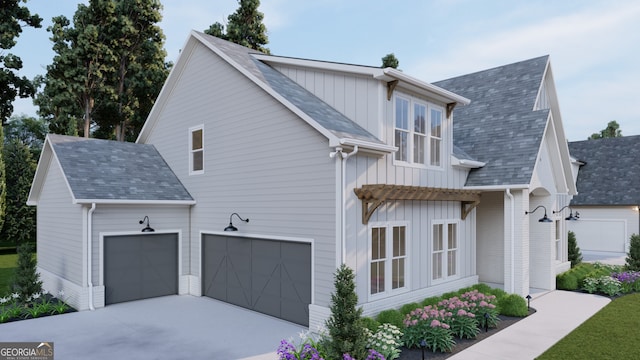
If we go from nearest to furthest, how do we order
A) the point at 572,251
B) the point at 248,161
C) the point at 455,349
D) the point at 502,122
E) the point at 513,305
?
the point at 455,349, the point at 513,305, the point at 248,161, the point at 502,122, the point at 572,251

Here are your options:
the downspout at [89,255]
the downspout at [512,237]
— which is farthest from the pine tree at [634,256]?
the downspout at [89,255]

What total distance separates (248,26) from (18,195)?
65.4 feet

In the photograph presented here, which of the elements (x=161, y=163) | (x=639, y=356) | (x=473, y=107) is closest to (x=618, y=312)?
(x=639, y=356)

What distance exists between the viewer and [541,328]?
1023 cm

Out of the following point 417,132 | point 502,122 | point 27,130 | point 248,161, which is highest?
point 27,130

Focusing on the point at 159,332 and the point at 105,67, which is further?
the point at 105,67

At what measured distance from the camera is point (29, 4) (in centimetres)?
2598

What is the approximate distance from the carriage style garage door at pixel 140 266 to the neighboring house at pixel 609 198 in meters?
24.4

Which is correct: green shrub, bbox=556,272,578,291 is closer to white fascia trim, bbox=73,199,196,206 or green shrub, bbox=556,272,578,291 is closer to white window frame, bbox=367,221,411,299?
white window frame, bbox=367,221,411,299

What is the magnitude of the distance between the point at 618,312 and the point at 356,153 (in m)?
8.96

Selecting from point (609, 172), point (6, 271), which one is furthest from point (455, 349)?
point (609, 172)

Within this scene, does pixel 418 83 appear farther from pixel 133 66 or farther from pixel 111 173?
pixel 133 66

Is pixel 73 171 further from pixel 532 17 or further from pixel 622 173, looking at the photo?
pixel 622 173

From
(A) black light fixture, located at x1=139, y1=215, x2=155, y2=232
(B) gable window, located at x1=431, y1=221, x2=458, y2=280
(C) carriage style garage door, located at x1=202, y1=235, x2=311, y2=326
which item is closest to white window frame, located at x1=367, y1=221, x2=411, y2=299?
(B) gable window, located at x1=431, y1=221, x2=458, y2=280
